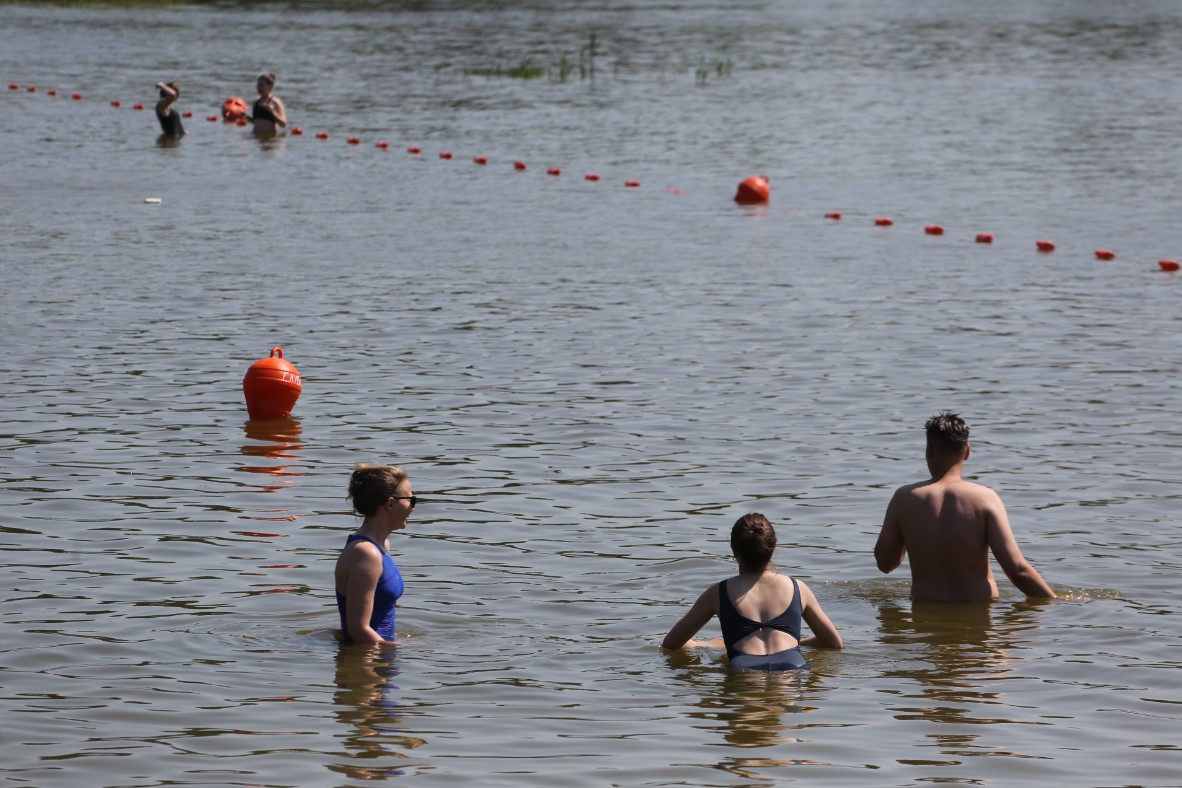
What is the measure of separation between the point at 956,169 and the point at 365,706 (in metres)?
25.1

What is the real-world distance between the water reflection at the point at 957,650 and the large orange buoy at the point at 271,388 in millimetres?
6087

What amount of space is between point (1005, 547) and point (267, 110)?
2806 cm

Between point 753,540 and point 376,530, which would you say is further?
point 376,530

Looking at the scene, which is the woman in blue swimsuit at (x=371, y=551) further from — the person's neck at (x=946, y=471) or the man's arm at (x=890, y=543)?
the person's neck at (x=946, y=471)

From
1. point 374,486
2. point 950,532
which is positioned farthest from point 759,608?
point 374,486

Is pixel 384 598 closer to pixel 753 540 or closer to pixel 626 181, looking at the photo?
pixel 753 540

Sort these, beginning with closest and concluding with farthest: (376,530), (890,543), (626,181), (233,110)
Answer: (376,530) < (890,543) < (626,181) < (233,110)

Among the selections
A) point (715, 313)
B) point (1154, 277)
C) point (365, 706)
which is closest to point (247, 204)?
point (715, 313)

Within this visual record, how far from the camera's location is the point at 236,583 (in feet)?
35.3

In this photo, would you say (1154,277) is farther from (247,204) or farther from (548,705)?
(548,705)

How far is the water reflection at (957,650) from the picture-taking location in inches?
345

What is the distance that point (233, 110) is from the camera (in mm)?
38406

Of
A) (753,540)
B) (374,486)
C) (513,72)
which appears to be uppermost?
(513,72)

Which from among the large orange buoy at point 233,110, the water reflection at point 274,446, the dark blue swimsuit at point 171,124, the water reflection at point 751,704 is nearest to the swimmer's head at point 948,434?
the water reflection at point 751,704
